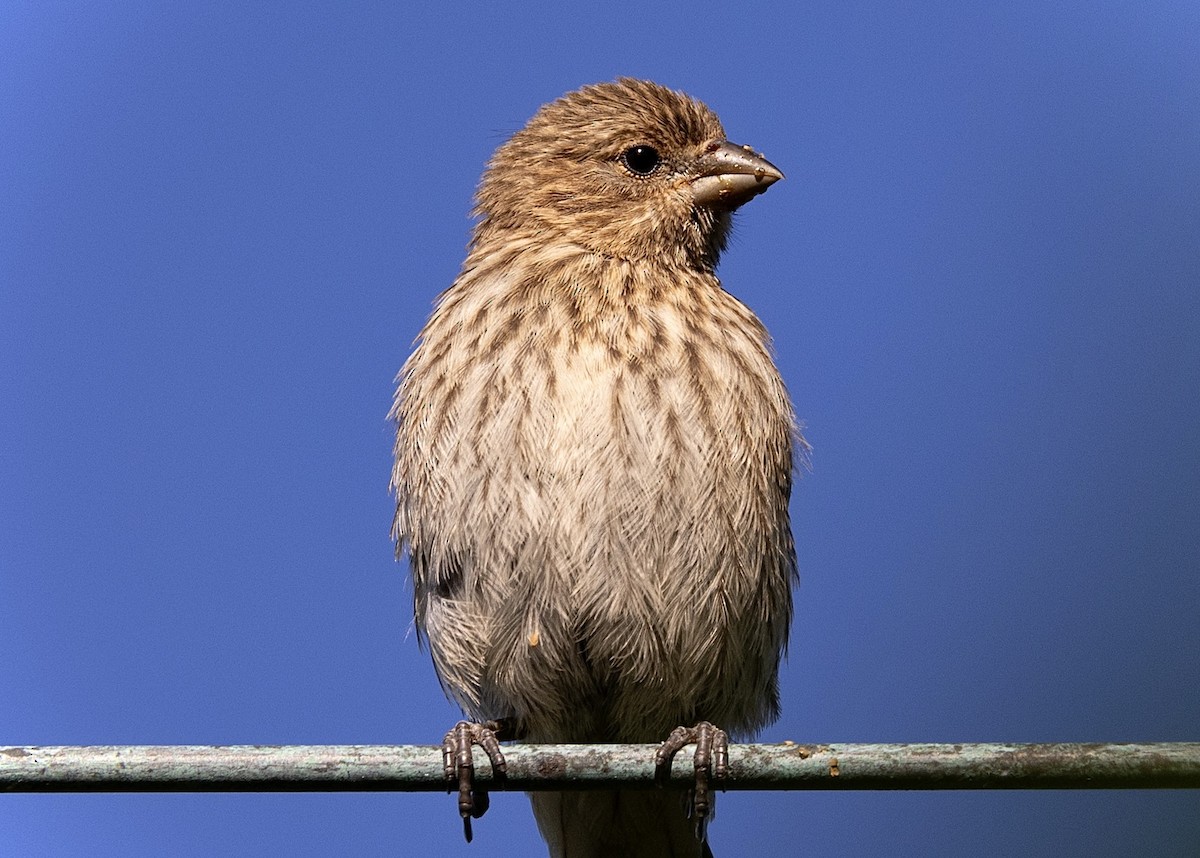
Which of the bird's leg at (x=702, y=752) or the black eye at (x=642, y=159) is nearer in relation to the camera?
the bird's leg at (x=702, y=752)

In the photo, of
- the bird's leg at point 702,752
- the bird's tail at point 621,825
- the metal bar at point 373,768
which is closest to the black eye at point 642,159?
the bird's leg at point 702,752

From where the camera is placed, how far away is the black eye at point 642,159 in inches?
255

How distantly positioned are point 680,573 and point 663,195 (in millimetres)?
1782

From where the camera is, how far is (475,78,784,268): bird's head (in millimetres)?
6227

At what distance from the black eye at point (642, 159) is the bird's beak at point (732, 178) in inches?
7.9

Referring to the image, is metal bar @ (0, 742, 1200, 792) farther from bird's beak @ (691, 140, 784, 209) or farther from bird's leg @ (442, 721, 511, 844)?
bird's beak @ (691, 140, 784, 209)

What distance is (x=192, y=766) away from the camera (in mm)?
3279

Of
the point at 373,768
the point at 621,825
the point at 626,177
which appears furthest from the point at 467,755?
the point at 626,177

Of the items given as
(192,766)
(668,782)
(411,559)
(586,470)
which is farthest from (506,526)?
(192,766)

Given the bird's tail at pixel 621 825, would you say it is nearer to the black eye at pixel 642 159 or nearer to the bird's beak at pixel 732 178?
the bird's beak at pixel 732 178

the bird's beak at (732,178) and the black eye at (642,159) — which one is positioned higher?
the black eye at (642,159)

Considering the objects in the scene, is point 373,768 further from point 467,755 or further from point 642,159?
point 642,159

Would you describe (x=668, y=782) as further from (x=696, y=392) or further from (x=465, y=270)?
(x=465, y=270)

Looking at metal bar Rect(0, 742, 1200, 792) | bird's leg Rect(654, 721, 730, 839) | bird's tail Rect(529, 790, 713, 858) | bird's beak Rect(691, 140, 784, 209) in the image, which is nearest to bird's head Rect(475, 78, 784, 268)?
bird's beak Rect(691, 140, 784, 209)
